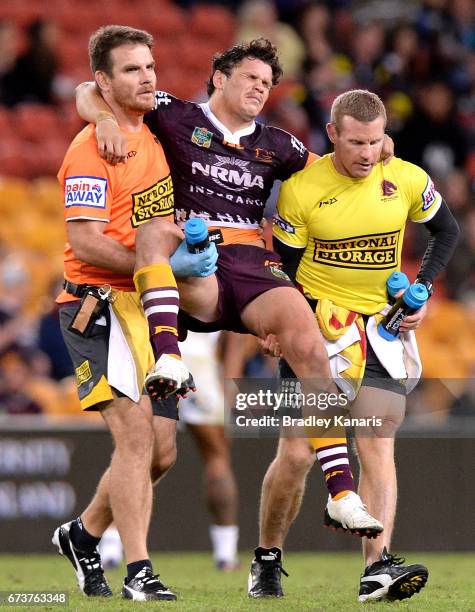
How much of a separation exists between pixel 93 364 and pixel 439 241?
1915 millimetres

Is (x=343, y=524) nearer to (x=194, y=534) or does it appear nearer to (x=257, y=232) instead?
(x=257, y=232)

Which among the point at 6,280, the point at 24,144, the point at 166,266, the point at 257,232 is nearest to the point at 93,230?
the point at 166,266

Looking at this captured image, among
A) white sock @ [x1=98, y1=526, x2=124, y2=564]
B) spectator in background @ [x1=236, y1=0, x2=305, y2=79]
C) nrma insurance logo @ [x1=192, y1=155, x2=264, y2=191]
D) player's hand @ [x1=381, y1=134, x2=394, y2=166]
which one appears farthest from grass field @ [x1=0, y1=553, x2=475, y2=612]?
spectator in background @ [x1=236, y1=0, x2=305, y2=79]

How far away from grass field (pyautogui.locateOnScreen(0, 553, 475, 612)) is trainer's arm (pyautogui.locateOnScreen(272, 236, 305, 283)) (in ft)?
5.24

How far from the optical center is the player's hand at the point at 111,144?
642cm

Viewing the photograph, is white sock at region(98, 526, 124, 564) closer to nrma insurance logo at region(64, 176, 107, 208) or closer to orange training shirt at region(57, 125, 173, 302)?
orange training shirt at region(57, 125, 173, 302)

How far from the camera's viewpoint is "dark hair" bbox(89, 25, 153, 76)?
6.68 meters

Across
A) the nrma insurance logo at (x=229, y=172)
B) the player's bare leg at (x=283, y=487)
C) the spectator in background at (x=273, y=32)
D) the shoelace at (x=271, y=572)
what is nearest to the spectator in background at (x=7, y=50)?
the spectator in background at (x=273, y=32)

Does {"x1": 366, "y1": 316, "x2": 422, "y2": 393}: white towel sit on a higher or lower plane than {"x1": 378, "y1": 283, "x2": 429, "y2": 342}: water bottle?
lower

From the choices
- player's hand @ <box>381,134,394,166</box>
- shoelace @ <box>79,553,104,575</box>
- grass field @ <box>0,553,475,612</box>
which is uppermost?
player's hand @ <box>381,134,394,166</box>

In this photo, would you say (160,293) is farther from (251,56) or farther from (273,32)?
(273,32)

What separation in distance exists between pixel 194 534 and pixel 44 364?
2065 millimetres

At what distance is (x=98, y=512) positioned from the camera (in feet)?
22.0
